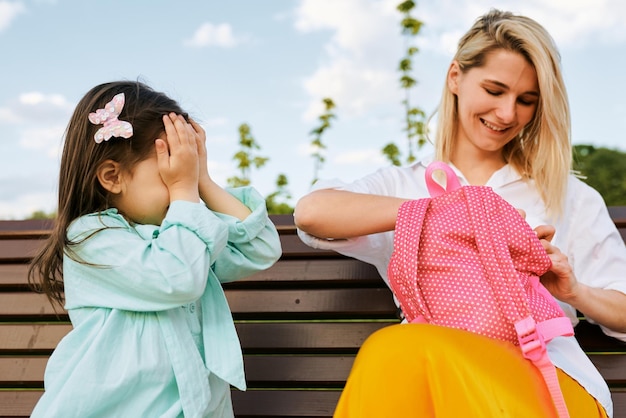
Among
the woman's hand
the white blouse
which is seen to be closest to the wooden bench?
the white blouse

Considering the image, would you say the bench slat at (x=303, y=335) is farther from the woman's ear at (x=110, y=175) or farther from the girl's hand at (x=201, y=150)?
the woman's ear at (x=110, y=175)

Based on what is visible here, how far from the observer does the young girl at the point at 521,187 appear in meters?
2.14

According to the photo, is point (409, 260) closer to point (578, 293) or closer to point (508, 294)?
point (508, 294)

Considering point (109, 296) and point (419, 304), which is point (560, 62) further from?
point (109, 296)

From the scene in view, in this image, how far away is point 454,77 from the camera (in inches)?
108

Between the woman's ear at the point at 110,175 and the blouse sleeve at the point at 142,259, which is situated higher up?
the woman's ear at the point at 110,175

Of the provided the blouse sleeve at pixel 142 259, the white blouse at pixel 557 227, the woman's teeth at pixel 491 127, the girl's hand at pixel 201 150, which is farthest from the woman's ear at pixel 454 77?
the blouse sleeve at pixel 142 259

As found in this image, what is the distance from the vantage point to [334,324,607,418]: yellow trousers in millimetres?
1567

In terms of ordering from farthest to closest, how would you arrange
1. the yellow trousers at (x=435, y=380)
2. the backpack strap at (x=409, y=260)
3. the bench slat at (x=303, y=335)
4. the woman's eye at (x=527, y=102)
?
the bench slat at (x=303, y=335) → the woman's eye at (x=527, y=102) → the backpack strap at (x=409, y=260) → the yellow trousers at (x=435, y=380)

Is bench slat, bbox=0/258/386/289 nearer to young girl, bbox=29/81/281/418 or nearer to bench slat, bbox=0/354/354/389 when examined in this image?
bench slat, bbox=0/354/354/389

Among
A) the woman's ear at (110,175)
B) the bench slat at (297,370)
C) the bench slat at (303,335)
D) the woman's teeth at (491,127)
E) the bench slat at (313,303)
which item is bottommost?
the bench slat at (297,370)

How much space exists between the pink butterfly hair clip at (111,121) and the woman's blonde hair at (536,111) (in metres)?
1.17

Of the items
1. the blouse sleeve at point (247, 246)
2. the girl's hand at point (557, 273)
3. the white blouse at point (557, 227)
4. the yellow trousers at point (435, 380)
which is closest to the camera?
the yellow trousers at point (435, 380)

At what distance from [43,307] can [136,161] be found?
1.10m
